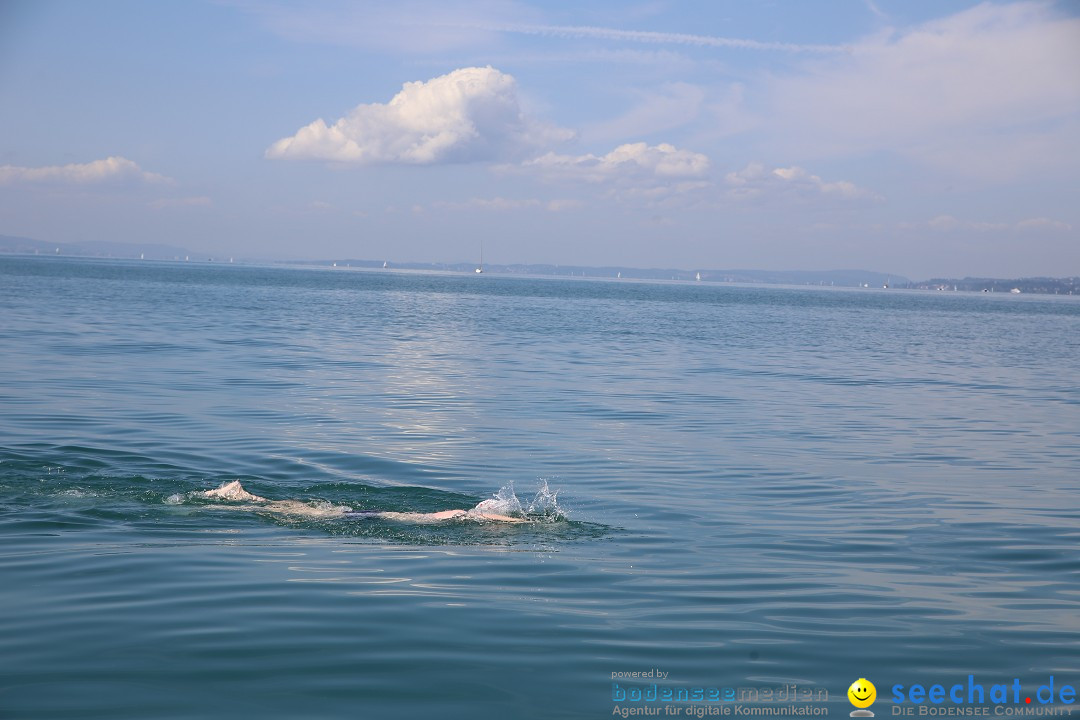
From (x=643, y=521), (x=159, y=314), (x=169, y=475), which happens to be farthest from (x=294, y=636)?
(x=159, y=314)

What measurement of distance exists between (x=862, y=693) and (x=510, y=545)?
5.02 meters

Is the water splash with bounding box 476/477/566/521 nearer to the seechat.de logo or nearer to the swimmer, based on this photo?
the swimmer

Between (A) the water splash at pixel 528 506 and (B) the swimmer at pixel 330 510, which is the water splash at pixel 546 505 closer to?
(A) the water splash at pixel 528 506

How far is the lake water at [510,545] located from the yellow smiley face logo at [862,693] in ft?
0.22

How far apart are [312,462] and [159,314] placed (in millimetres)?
38934

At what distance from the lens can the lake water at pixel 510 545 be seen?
23.2 feet

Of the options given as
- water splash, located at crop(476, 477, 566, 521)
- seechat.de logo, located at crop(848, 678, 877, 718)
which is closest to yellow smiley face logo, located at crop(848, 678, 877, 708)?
seechat.de logo, located at crop(848, 678, 877, 718)

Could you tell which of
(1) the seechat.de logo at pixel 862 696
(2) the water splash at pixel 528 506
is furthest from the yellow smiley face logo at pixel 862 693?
(2) the water splash at pixel 528 506

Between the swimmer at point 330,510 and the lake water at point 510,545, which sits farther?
the swimmer at point 330,510

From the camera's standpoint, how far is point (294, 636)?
7.68m

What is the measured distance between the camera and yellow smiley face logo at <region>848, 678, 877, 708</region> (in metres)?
6.70

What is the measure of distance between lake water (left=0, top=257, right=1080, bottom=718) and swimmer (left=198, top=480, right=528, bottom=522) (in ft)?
0.91

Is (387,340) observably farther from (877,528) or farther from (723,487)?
(877,528)

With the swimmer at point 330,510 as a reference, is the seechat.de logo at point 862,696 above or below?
above
